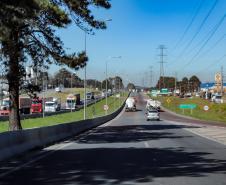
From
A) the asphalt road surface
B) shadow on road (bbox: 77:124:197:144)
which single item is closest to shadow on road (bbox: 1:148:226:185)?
the asphalt road surface

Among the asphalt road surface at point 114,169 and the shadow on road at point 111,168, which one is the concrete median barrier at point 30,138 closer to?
the asphalt road surface at point 114,169

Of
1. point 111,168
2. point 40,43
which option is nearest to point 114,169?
point 111,168

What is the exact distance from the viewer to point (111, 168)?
15.9 meters

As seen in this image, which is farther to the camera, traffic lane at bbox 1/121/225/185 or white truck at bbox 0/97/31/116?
white truck at bbox 0/97/31/116

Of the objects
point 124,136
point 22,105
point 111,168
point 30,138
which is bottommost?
point 124,136

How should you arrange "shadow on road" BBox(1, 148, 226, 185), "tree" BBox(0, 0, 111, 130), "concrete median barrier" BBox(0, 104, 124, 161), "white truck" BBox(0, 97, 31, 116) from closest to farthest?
1. "shadow on road" BBox(1, 148, 226, 185)
2. "concrete median barrier" BBox(0, 104, 124, 161)
3. "tree" BBox(0, 0, 111, 130)
4. "white truck" BBox(0, 97, 31, 116)

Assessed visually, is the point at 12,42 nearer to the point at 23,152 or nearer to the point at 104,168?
the point at 23,152

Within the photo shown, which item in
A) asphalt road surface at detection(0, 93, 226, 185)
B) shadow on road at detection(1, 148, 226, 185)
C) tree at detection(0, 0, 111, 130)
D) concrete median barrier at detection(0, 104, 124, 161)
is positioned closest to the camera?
asphalt road surface at detection(0, 93, 226, 185)

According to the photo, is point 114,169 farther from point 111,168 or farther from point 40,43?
point 40,43

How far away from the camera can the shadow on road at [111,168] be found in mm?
13297

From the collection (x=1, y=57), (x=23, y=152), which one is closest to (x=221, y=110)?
(x=1, y=57)

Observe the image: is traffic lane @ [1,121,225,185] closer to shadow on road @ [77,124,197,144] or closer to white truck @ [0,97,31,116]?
shadow on road @ [77,124,197,144]

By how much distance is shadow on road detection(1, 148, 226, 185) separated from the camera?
43.6 ft

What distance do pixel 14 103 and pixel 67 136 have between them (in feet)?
15.2
